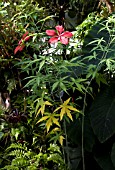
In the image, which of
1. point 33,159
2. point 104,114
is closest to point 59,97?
point 104,114

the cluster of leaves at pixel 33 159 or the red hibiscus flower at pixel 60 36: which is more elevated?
the red hibiscus flower at pixel 60 36

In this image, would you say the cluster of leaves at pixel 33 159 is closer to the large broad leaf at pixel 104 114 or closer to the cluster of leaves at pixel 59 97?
the cluster of leaves at pixel 59 97

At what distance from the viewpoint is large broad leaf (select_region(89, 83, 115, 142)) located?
1606 millimetres

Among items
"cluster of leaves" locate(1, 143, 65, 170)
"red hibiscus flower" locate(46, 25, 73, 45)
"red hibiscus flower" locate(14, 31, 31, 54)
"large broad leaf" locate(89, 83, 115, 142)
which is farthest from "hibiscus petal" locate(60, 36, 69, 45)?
"cluster of leaves" locate(1, 143, 65, 170)

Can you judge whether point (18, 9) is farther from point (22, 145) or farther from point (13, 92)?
point (22, 145)

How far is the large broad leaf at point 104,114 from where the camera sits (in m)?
1.61

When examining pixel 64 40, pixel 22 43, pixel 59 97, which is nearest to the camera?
pixel 64 40

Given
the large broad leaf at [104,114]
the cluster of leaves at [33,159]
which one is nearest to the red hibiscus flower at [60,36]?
the large broad leaf at [104,114]

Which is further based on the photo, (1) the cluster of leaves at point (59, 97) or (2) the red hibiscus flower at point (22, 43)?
(2) the red hibiscus flower at point (22, 43)

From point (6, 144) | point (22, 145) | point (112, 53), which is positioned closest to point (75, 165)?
point (22, 145)

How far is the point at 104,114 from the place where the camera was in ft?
5.44

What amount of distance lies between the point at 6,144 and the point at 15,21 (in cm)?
84

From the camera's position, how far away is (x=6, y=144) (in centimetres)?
195

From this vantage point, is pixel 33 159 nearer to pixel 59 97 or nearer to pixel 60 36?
pixel 59 97
